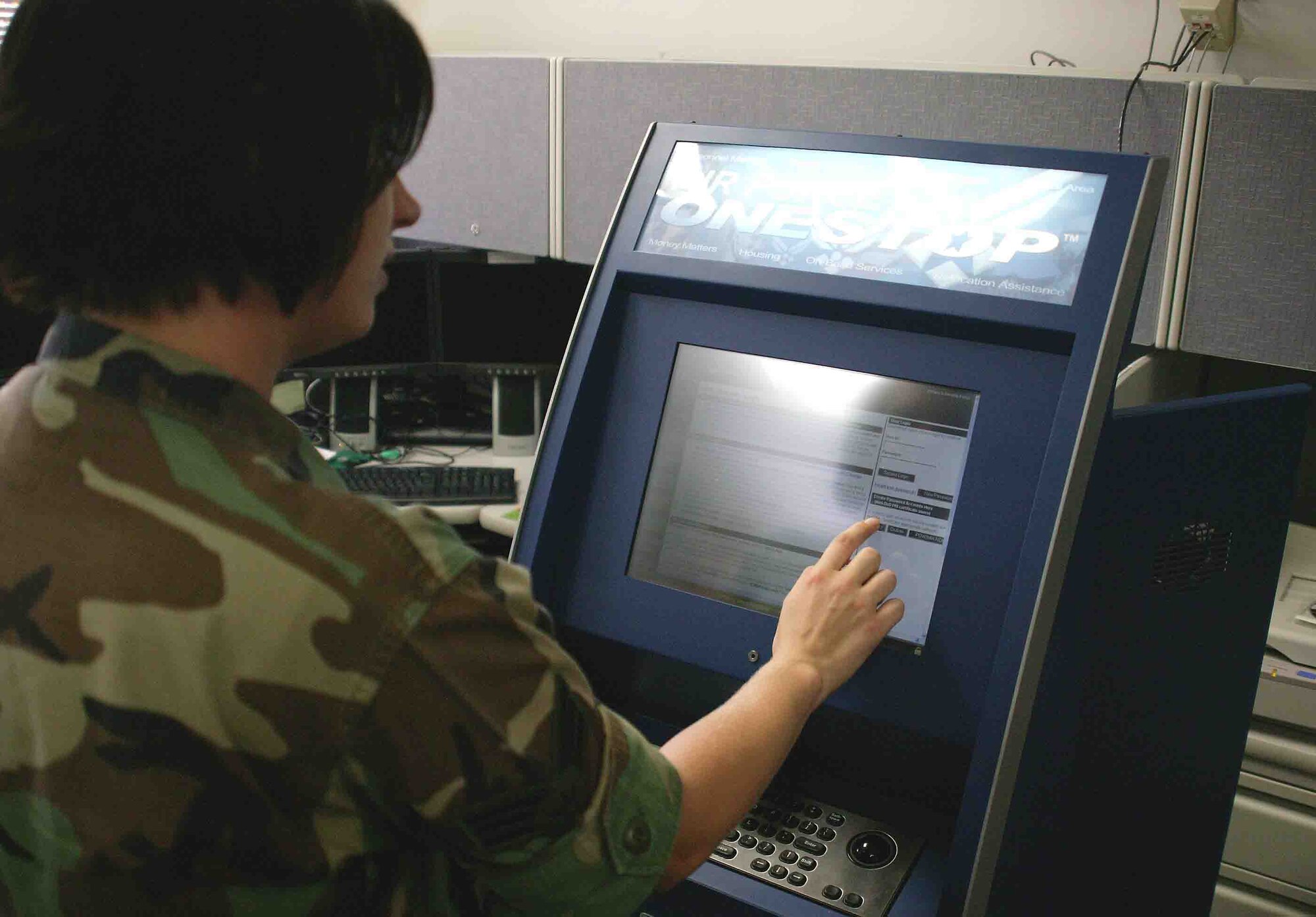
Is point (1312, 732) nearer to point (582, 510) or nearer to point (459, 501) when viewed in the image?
point (582, 510)

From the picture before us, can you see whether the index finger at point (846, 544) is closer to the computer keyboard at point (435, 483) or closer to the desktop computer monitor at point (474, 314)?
the computer keyboard at point (435, 483)

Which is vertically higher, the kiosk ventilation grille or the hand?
the kiosk ventilation grille

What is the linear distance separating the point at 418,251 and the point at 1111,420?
1.74 metres

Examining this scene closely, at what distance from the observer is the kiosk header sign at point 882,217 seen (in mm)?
885

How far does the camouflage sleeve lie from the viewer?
55cm

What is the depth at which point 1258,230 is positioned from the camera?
54.2 inches

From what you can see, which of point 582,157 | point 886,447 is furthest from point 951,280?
point 582,157

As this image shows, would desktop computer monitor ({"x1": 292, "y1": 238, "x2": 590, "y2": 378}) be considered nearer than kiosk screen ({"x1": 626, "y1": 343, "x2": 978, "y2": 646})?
No

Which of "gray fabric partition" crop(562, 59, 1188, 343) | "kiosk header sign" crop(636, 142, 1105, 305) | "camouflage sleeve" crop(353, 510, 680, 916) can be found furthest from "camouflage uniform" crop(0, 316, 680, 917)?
"gray fabric partition" crop(562, 59, 1188, 343)

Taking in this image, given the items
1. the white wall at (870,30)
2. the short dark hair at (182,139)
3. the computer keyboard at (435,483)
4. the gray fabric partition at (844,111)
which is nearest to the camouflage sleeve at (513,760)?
the short dark hair at (182,139)

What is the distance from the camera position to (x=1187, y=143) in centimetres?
140

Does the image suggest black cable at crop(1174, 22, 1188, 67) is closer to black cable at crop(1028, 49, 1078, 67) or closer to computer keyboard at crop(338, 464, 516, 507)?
black cable at crop(1028, 49, 1078, 67)

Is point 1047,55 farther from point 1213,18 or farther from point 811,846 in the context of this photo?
point 811,846

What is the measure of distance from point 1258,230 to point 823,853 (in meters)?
0.97
